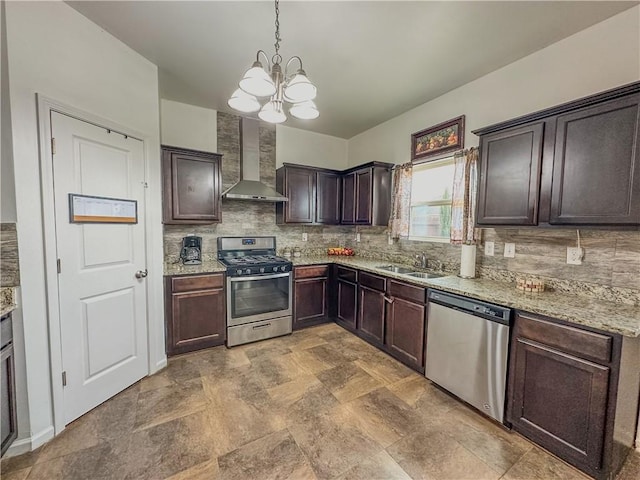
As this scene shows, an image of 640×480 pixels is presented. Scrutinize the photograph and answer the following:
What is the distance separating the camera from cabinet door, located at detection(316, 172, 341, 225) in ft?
13.0

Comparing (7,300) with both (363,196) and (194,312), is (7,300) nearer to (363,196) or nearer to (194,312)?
(194,312)

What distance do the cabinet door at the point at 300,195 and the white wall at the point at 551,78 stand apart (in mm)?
1573

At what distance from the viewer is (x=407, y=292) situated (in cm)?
259

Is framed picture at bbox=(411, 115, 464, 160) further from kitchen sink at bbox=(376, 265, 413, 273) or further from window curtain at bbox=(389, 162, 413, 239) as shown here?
kitchen sink at bbox=(376, 265, 413, 273)

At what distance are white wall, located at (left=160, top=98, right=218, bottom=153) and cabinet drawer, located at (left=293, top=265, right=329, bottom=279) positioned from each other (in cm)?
198

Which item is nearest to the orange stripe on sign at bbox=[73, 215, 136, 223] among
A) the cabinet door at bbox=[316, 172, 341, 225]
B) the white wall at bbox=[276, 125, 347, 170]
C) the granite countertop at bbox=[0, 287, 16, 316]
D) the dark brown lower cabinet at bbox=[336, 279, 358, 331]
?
the granite countertop at bbox=[0, 287, 16, 316]

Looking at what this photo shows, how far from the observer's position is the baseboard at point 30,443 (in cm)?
160

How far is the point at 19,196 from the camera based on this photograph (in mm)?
1573

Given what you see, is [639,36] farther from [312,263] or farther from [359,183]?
[312,263]

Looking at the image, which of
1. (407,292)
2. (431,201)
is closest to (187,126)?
(431,201)

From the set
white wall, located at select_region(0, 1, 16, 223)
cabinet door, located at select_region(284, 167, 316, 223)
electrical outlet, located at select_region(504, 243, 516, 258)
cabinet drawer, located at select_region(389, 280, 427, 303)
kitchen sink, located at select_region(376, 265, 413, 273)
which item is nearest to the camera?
white wall, located at select_region(0, 1, 16, 223)

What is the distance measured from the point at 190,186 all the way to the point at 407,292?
8.77 ft

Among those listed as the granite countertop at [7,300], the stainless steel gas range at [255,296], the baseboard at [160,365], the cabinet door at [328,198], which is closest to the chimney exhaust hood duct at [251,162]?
the cabinet door at [328,198]

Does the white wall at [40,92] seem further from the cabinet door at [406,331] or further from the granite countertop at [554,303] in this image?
the cabinet door at [406,331]
